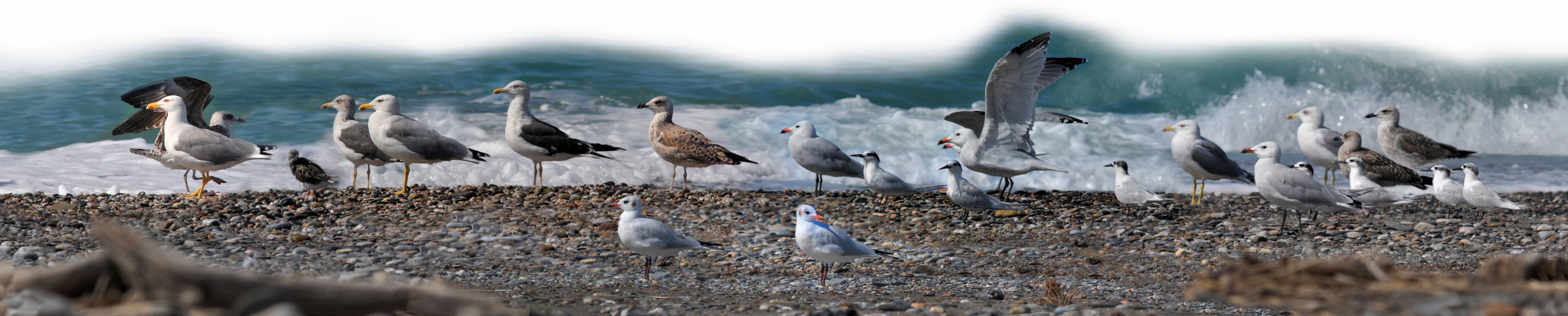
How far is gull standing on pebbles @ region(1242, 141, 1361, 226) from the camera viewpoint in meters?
8.05

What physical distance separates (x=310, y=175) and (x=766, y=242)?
14.7 ft

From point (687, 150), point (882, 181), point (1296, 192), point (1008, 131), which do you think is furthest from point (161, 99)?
point (1296, 192)

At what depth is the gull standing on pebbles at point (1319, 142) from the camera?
39.0 ft

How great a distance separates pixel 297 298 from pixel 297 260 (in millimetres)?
5436

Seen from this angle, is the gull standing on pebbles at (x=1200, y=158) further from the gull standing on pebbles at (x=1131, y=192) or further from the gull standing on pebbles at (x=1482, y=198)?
the gull standing on pebbles at (x=1482, y=198)

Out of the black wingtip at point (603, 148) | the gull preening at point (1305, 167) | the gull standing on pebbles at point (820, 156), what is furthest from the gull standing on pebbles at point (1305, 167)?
the black wingtip at point (603, 148)

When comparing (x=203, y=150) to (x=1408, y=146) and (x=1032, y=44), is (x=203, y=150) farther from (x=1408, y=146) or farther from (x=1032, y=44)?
(x=1408, y=146)

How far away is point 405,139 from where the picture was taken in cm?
952

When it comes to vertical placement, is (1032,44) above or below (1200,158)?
above

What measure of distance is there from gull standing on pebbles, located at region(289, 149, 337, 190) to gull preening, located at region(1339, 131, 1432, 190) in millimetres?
9534

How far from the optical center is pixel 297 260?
6816 mm

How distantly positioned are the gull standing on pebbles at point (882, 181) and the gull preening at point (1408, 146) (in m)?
6.45

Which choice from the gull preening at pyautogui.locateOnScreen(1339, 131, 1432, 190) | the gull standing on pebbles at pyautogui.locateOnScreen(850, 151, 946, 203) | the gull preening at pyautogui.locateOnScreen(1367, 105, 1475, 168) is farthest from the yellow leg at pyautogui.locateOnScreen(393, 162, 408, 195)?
the gull preening at pyautogui.locateOnScreen(1367, 105, 1475, 168)

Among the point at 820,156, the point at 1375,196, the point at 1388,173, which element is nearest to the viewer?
the point at 1375,196
